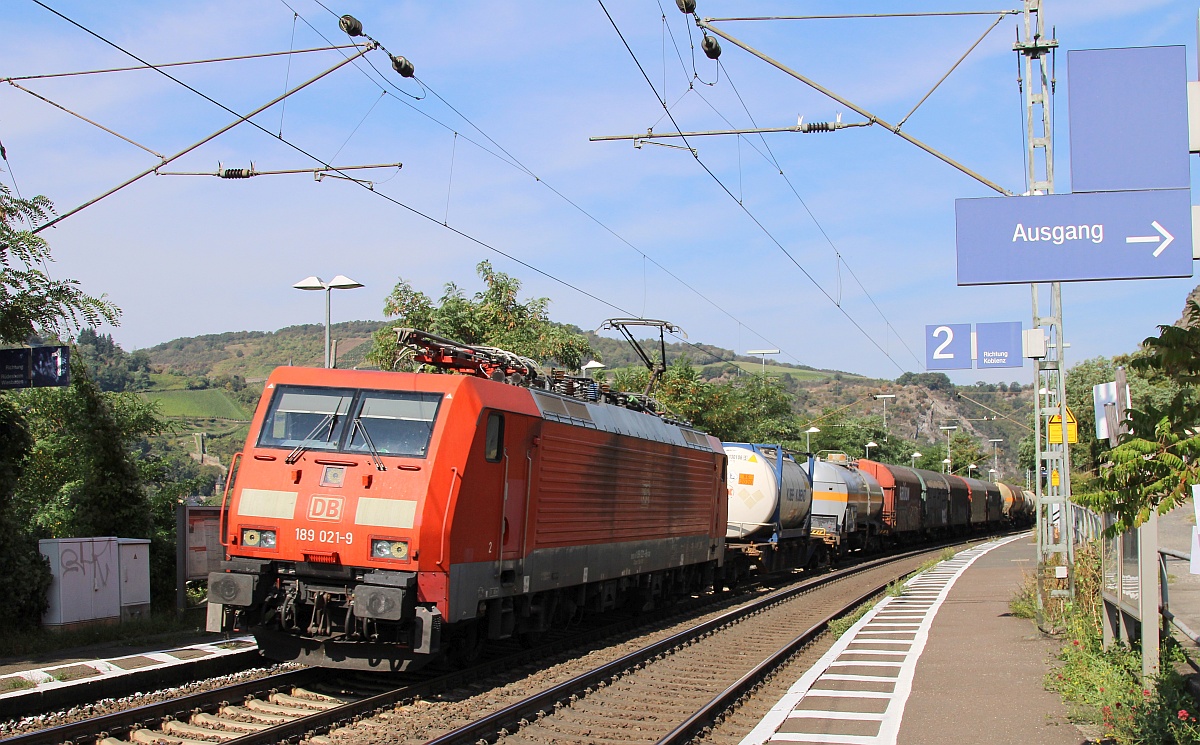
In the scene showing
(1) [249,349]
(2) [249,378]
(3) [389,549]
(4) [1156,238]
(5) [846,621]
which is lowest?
(5) [846,621]

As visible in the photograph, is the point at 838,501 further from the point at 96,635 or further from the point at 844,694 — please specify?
the point at 96,635

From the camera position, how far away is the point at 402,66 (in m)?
12.5

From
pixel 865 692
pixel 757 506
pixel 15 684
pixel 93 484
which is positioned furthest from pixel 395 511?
pixel 757 506

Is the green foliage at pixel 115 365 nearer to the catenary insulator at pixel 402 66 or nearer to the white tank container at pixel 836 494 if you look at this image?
the white tank container at pixel 836 494

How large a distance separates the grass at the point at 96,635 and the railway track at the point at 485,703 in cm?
338

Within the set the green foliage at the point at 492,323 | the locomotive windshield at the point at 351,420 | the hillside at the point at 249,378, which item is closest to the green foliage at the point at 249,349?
the hillside at the point at 249,378

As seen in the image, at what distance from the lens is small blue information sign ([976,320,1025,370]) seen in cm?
1761

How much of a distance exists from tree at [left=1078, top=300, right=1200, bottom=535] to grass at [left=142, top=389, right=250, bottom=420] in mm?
92505

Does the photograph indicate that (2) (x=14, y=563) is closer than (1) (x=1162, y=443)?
No

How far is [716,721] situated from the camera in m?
9.92

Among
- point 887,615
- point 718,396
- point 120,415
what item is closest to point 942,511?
point 718,396

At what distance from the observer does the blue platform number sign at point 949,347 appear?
17.3 meters

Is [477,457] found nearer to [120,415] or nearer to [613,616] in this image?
[613,616]

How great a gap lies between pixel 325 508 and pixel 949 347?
10935 mm
